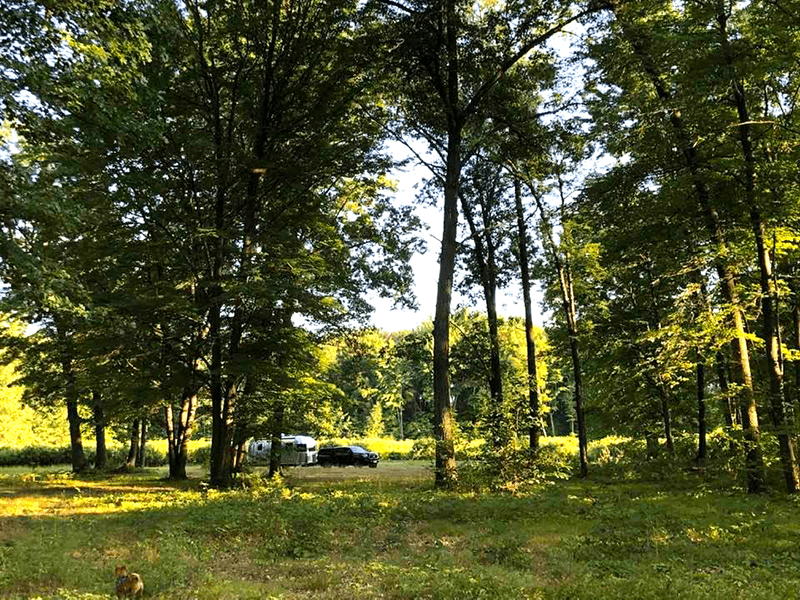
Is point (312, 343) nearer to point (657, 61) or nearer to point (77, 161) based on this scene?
point (77, 161)

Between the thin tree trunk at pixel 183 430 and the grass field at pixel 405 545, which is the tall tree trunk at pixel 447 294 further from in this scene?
the thin tree trunk at pixel 183 430

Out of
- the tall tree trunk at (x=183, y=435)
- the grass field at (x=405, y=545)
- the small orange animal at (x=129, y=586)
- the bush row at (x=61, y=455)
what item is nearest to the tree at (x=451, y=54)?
the grass field at (x=405, y=545)

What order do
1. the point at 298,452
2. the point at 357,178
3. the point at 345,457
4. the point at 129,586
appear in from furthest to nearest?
the point at 345,457 → the point at 298,452 → the point at 357,178 → the point at 129,586

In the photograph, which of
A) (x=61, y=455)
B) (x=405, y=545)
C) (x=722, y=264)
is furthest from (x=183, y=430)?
(x=61, y=455)

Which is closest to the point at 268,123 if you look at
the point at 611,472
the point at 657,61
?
the point at 657,61

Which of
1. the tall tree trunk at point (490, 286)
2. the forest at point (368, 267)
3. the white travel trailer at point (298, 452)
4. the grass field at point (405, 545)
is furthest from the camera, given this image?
the white travel trailer at point (298, 452)

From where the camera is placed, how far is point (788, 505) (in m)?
11.1

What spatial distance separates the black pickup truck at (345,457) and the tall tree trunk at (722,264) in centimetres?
2563

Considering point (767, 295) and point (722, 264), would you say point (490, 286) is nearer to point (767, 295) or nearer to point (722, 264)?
point (722, 264)

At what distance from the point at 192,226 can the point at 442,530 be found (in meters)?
10.6

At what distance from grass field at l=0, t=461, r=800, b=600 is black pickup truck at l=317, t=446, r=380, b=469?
22.6 meters

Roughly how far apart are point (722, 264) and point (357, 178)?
12.0m

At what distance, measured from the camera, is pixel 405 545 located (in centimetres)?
878

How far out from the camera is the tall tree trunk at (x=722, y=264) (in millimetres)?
12953
